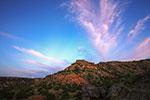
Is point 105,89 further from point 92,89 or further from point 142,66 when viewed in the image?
point 142,66

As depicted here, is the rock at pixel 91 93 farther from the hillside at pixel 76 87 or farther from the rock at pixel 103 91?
the rock at pixel 103 91

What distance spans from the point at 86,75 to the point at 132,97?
149 ft

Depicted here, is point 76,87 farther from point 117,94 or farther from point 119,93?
point 119,93

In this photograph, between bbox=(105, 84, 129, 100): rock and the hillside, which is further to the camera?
the hillside

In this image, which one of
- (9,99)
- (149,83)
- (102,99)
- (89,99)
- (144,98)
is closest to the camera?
(144,98)

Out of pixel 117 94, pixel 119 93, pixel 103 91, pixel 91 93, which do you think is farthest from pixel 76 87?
pixel 119 93

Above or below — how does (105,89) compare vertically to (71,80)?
below

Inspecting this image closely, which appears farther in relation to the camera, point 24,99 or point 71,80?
point 71,80

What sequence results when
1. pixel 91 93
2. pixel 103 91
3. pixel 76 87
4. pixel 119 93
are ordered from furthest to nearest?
pixel 76 87 < pixel 91 93 < pixel 103 91 < pixel 119 93

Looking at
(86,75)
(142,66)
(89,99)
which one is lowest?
(89,99)

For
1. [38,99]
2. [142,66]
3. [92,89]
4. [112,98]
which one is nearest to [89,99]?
[92,89]

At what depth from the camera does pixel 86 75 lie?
5238 centimetres

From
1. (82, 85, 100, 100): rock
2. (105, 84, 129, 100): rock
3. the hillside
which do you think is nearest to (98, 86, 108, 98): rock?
the hillside

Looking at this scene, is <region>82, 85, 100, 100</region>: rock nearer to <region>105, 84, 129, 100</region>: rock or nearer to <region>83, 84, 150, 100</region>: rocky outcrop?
<region>83, 84, 150, 100</region>: rocky outcrop
